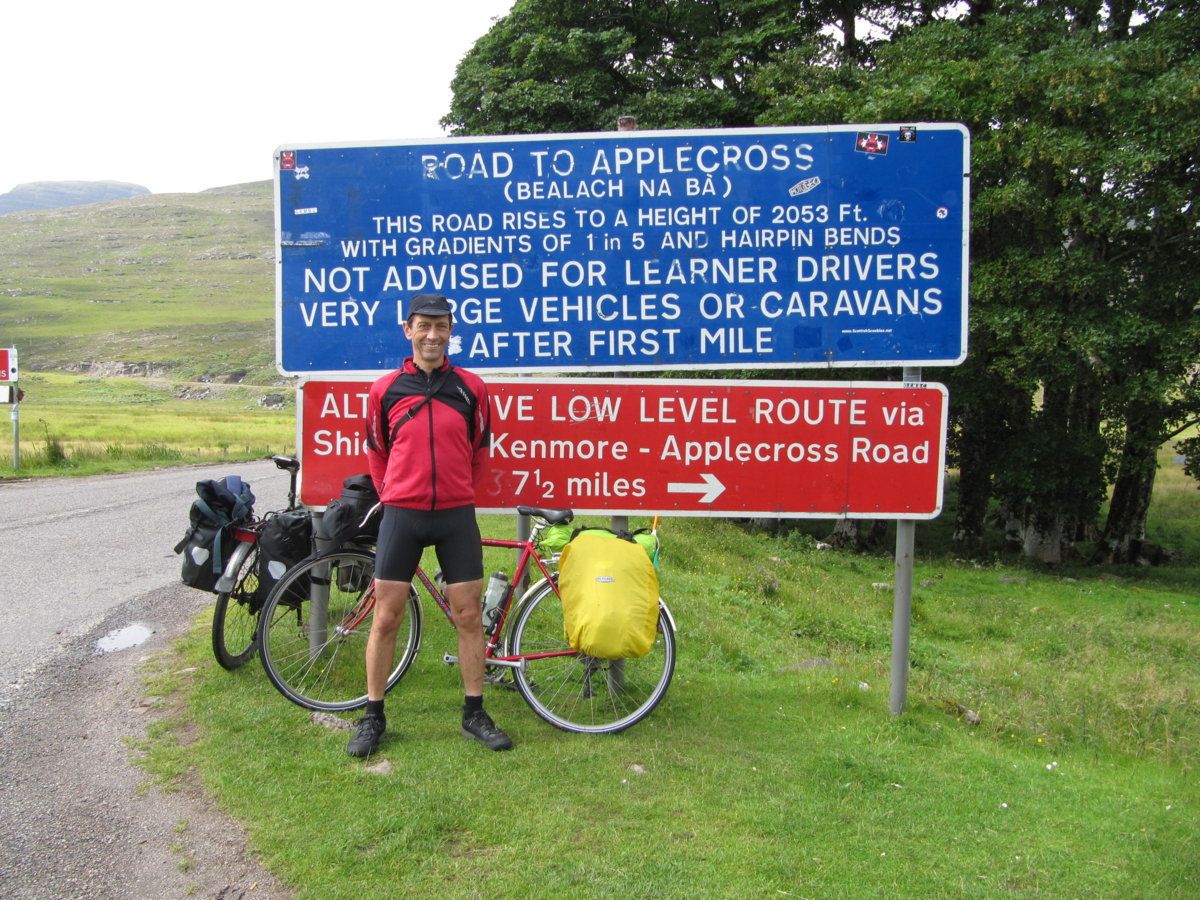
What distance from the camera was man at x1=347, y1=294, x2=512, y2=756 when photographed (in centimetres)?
433

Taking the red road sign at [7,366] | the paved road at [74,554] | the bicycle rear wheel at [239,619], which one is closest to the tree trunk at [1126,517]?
the paved road at [74,554]

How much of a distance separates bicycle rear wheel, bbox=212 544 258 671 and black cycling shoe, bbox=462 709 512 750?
1.43 metres

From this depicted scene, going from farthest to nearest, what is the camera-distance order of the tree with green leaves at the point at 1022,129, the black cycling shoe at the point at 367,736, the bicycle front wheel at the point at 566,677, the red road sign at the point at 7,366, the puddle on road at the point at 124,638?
the red road sign at the point at 7,366 < the tree with green leaves at the point at 1022,129 < the puddle on road at the point at 124,638 < the bicycle front wheel at the point at 566,677 < the black cycling shoe at the point at 367,736

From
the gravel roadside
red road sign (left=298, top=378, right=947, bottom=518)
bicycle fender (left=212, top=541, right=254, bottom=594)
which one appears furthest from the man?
bicycle fender (left=212, top=541, right=254, bottom=594)

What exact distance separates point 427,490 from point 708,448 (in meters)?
1.76

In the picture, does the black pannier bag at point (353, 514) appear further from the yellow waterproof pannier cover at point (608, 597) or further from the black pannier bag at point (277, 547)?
the yellow waterproof pannier cover at point (608, 597)

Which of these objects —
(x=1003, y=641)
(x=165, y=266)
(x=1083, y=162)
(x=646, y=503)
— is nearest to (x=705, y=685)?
(x=646, y=503)

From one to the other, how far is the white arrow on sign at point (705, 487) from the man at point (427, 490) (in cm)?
129

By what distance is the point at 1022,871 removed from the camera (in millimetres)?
3451

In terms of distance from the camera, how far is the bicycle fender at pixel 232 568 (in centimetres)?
505

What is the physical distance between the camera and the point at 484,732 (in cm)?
446

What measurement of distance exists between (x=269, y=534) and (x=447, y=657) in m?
1.28

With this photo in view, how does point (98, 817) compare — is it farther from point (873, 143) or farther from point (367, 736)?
point (873, 143)

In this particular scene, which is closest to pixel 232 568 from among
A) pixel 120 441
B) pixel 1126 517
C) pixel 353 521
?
pixel 353 521
